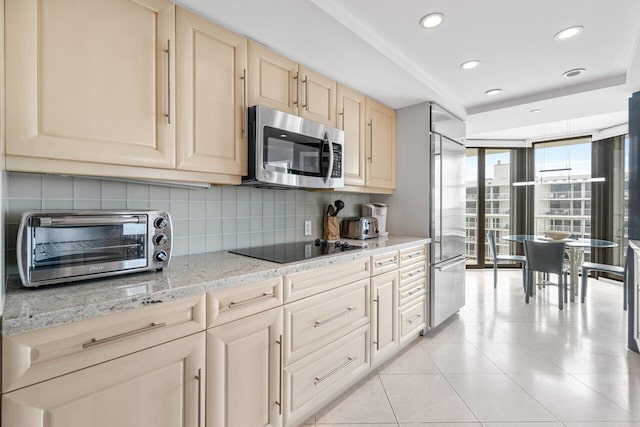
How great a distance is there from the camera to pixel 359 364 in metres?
2.09

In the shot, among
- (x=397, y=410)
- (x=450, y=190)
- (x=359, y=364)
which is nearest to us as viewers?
(x=397, y=410)

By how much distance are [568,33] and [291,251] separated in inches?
89.6

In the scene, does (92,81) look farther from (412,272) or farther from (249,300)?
(412,272)

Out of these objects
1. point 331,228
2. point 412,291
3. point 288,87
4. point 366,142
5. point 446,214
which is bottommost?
point 412,291

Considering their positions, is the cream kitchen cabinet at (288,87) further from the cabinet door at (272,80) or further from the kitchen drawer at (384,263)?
the kitchen drawer at (384,263)

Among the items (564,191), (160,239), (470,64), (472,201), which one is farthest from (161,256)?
(564,191)

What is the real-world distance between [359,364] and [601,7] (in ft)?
8.43

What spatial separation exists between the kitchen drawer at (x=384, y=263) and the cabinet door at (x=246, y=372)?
0.89m

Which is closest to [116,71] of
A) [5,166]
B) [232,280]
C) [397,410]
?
[5,166]

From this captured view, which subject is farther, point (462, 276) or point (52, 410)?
point (462, 276)

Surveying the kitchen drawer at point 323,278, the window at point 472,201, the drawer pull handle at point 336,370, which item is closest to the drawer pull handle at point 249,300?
the kitchen drawer at point 323,278

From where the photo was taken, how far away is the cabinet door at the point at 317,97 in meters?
2.11

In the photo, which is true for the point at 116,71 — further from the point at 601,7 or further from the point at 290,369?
the point at 601,7

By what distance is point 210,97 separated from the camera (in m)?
1.62
